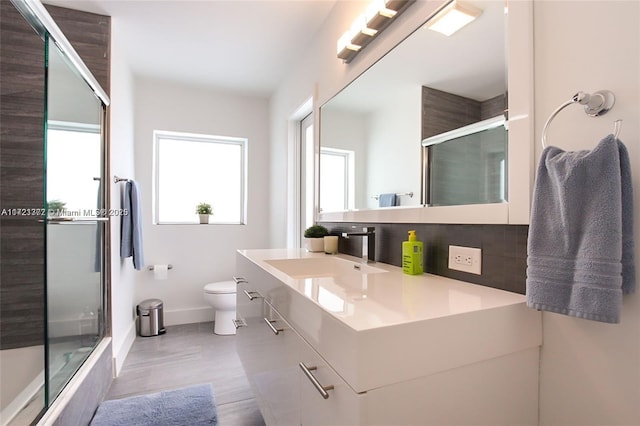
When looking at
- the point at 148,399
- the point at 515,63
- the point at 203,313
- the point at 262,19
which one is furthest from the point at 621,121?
the point at 203,313

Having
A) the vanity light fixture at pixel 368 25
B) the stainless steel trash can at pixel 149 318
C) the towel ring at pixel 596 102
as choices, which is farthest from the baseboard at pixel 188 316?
Answer: the towel ring at pixel 596 102

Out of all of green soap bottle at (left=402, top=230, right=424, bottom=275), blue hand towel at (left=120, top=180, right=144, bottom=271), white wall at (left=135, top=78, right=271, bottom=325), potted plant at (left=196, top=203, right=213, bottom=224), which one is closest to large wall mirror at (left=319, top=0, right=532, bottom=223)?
green soap bottle at (left=402, top=230, right=424, bottom=275)

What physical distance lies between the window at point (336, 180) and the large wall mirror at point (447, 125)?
4 centimetres

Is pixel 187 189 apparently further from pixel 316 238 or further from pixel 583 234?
pixel 583 234

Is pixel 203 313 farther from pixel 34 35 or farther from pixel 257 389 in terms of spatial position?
pixel 34 35

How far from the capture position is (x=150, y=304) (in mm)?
2994

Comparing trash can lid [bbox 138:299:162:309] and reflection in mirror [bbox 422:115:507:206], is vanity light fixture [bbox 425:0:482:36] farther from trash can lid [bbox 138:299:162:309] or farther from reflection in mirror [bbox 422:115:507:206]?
trash can lid [bbox 138:299:162:309]

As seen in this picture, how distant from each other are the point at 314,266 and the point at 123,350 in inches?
72.3

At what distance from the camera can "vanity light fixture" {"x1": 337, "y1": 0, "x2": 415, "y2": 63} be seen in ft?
4.61

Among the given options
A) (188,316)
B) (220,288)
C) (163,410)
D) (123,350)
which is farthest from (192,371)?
(188,316)

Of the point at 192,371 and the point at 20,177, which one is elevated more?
the point at 20,177

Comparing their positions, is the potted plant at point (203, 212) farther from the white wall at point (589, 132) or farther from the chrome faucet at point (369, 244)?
Result: the white wall at point (589, 132)

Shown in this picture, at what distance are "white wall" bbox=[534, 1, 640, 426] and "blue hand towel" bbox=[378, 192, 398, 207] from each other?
676 mm

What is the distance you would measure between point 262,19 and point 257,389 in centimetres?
228
